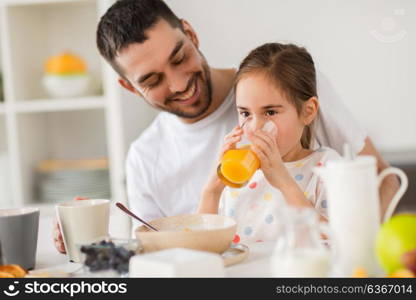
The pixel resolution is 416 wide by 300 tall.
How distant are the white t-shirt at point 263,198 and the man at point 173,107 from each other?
7.4 inches

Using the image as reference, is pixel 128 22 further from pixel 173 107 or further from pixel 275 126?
pixel 275 126

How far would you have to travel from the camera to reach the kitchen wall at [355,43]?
10.6 ft

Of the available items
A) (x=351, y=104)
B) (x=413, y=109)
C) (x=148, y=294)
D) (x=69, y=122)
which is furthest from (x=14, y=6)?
(x=148, y=294)

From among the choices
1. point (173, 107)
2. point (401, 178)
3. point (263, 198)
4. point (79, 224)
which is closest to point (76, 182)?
point (173, 107)

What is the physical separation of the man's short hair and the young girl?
33 centimetres

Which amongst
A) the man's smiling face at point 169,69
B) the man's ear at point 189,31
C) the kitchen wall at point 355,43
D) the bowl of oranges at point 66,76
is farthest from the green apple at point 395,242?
the bowl of oranges at point 66,76

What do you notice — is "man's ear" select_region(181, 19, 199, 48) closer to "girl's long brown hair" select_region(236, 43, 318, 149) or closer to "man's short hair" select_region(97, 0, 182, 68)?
"man's short hair" select_region(97, 0, 182, 68)

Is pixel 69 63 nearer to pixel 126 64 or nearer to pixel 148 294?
pixel 126 64

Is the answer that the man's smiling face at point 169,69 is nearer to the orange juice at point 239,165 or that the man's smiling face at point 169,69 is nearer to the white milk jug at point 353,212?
the orange juice at point 239,165

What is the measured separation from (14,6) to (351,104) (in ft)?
6.01

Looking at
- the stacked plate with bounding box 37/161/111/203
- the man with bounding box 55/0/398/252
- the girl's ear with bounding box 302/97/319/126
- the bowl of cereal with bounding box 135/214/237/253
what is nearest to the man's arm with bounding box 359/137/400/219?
the man with bounding box 55/0/398/252

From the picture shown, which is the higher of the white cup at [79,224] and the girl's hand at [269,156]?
the girl's hand at [269,156]

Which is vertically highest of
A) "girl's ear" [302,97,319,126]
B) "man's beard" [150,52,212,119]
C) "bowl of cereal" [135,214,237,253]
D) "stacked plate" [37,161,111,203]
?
"man's beard" [150,52,212,119]

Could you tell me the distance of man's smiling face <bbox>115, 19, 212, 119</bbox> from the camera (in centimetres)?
185
